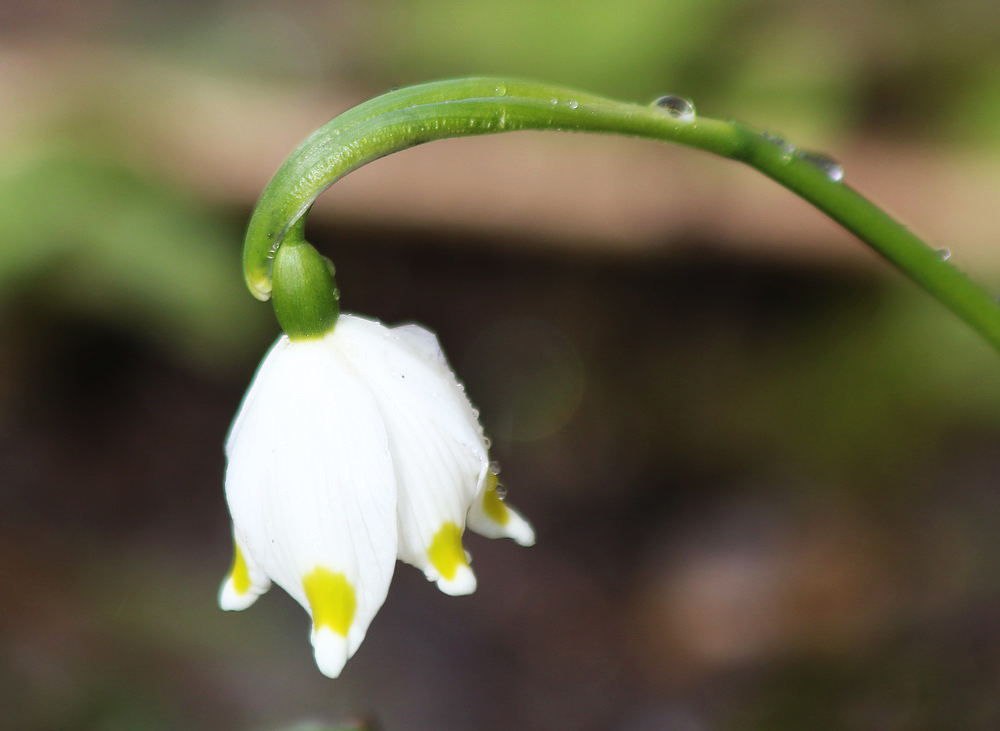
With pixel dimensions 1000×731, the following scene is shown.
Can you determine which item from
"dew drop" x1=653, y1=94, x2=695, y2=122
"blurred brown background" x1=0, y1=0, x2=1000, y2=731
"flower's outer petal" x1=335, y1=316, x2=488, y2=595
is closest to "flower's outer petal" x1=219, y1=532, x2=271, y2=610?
"flower's outer petal" x1=335, y1=316, x2=488, y2=595

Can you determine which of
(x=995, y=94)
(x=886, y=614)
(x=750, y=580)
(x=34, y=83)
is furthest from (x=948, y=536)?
(x=34, y=83)

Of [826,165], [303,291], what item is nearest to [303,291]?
[303,291]

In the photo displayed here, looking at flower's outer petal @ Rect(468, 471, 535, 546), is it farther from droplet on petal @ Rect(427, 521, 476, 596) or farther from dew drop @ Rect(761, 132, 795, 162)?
dew drop @ Rect(761, 132, 795, 162)

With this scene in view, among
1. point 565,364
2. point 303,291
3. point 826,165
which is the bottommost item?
point 303,291

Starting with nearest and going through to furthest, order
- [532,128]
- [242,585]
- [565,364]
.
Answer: [532,128], [242,585], [565,364]

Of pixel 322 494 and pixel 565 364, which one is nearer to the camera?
pixel 322 494

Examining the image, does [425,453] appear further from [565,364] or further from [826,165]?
[565,364]

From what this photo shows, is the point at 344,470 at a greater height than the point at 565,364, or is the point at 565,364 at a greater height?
the point at 565,364
